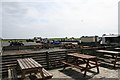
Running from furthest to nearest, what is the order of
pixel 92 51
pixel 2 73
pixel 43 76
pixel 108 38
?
pixel 108 38 < pixel 92 51 < pixel 2 73 < pixel 43 76

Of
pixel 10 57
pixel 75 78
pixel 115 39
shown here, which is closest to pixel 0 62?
pixel 10 57

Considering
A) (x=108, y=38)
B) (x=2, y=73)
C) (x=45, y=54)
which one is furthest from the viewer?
(x=108, y=38)

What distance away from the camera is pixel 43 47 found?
2392 centimetres

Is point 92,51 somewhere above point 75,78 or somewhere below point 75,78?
above

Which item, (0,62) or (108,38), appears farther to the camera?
(108,38)

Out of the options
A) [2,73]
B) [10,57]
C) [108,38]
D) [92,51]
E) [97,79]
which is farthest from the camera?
[108,38]

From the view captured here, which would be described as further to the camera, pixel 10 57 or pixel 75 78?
pixel 10 57

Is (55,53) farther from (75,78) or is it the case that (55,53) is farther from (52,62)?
(75,78)

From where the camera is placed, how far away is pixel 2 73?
6.53m

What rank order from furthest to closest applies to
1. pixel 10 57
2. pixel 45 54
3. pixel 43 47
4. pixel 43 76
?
pixel 43 47, pixel 45 54, pixel 10 57, pixel 43 76

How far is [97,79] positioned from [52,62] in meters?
3.31

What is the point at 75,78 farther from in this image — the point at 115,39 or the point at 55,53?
the point at 115,39

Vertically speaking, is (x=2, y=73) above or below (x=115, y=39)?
below

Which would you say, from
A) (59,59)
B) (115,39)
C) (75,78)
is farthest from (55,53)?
(115,39)
